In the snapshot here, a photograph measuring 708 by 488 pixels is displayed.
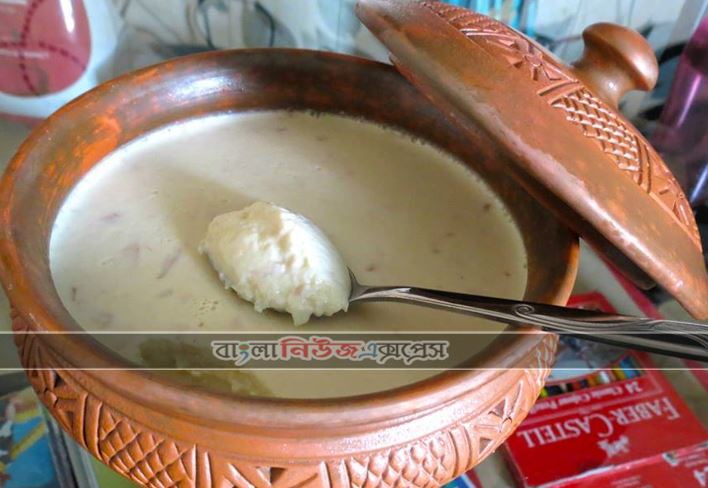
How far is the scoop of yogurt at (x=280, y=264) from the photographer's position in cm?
55

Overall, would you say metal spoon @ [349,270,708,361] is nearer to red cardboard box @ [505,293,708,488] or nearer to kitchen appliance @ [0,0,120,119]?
red cardboard box @ [505,293,708,488]

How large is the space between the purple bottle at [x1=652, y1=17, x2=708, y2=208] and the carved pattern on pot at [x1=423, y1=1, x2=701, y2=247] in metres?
0.37

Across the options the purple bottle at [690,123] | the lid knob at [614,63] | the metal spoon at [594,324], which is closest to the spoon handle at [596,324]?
the metal spoon at [594,324]

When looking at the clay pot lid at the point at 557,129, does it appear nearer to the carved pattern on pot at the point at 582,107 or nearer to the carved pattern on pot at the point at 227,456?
the carved pattern on pot at the point at 582,107

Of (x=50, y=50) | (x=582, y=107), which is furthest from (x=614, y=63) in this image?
(x=50, y=50)

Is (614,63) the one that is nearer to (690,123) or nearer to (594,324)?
(594,324)

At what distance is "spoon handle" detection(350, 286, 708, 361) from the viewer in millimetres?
418

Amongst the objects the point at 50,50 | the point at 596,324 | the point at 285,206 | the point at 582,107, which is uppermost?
the point at 50,50

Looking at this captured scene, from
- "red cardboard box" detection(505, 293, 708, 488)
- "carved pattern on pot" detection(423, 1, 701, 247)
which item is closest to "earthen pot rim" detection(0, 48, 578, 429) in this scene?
"carved pattern on pot" detection(423, 1, 701, 247)

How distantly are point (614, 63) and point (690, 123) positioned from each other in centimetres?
37

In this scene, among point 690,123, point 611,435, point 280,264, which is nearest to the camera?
point 280,264

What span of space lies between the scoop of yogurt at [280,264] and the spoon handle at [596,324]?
85 mm

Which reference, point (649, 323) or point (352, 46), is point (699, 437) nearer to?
point (649, 323)

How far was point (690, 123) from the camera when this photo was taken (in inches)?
34.1
